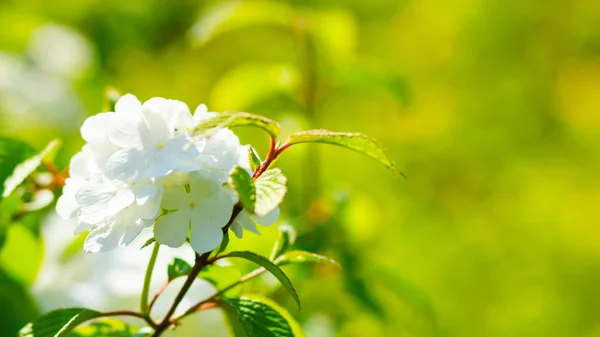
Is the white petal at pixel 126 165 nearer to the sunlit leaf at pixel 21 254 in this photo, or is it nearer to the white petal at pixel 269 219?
the white petal at pixel 269 219

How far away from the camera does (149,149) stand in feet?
1.50

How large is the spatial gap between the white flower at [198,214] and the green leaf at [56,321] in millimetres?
98

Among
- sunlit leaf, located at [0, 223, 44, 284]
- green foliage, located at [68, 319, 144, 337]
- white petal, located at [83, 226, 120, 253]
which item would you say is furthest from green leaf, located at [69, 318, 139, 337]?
sunlit leaf, located at [0, 223, 44, 284]

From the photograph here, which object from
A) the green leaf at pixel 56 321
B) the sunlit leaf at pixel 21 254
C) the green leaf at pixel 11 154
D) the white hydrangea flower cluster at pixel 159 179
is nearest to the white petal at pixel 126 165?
the white hydrangea flower cluster at pixel 159 179

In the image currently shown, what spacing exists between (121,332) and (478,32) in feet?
6.21

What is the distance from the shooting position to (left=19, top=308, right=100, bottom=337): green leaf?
19.7 inches

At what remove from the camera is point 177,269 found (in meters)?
0.54

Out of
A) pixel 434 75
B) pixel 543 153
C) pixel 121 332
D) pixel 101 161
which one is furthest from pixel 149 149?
pixel 434 75

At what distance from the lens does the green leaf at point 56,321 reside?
0.50 m

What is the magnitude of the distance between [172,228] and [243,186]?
0.07 m

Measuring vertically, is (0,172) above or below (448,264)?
above

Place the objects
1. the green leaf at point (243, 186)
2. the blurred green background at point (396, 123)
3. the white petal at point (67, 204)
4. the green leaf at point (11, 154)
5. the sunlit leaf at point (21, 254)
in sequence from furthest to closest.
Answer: the blurred green background at point (396, 123)
the sunlit leaf at point (21, 254)
the green leaf at point (11, 154)
the white petal at point (67, 204)
the green leaf at point (243, 186)

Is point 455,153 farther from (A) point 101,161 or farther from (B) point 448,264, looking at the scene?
(A) point 101,161

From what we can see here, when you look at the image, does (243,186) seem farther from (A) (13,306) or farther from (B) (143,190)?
(A) (13,306)
